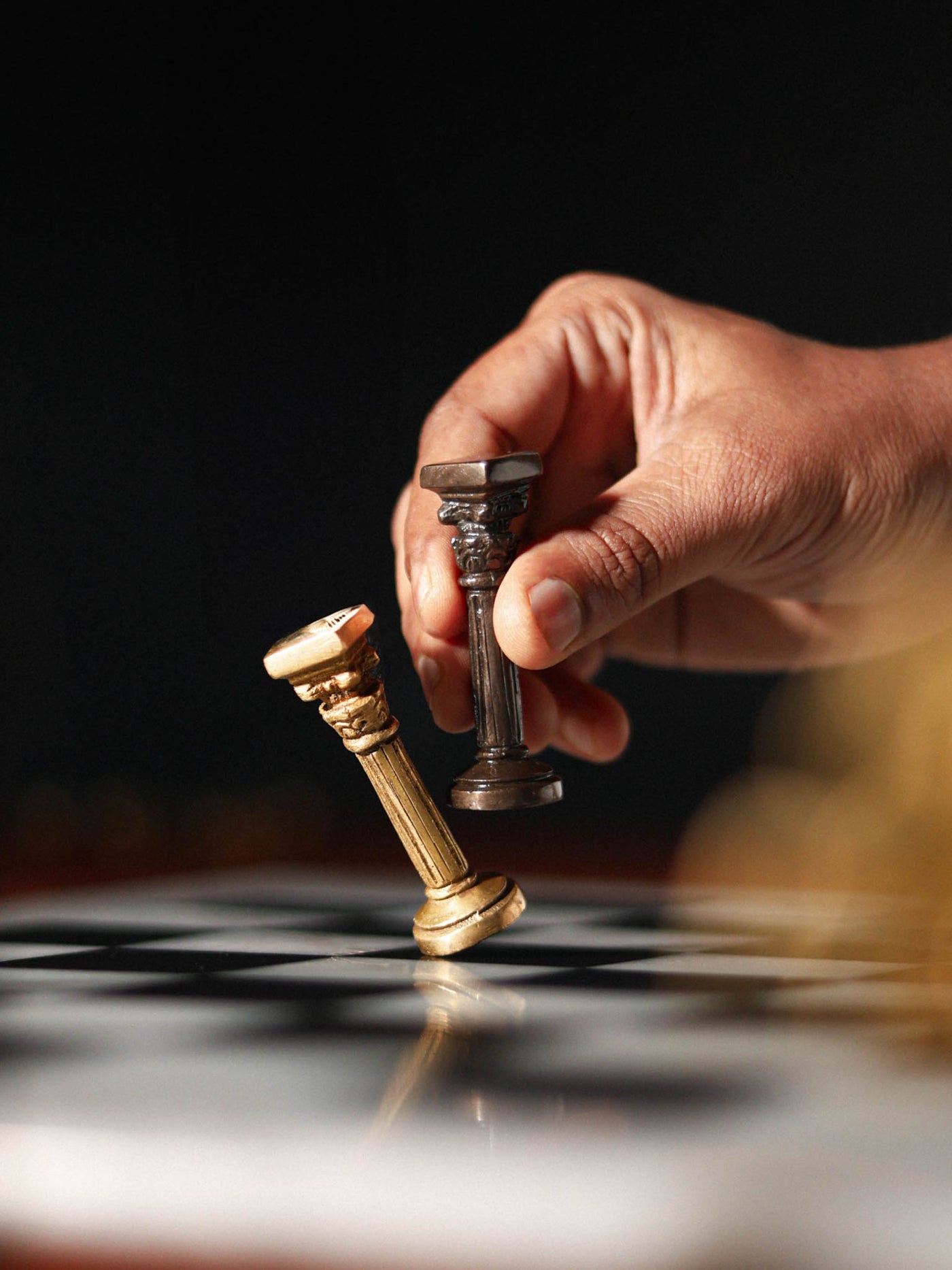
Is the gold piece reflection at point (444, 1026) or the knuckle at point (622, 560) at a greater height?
the knuckle at point (622, 560)

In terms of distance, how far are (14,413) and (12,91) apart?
2.31ft

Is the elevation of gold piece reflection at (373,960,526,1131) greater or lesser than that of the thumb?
lesser

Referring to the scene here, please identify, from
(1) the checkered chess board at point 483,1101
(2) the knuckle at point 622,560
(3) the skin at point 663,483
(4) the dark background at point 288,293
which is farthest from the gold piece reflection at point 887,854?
(4) the dark background at point 288,293

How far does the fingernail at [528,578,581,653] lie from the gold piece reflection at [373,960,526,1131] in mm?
279

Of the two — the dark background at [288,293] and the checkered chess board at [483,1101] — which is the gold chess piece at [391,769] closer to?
the checkered chess board at [483,1101]

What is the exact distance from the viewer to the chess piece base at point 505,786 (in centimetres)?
116

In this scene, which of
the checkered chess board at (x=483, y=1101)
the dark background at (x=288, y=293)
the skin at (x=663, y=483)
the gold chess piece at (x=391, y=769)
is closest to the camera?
the checkered chess board at (x=483, y=1101)

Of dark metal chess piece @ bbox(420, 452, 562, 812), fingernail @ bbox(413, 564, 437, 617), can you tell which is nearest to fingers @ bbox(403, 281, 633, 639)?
fingernail @ bbox(413, 564, 437, 617)

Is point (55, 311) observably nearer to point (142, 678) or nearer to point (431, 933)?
point (142, 678)

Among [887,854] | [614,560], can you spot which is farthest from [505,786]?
[887,854]

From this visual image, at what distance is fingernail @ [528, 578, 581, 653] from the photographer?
110 centimetres

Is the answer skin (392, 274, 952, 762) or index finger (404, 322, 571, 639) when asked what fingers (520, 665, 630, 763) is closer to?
skin (392, 274, 952, 762)

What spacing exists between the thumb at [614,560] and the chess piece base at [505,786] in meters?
0.09

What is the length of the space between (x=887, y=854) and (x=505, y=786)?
687 mm
